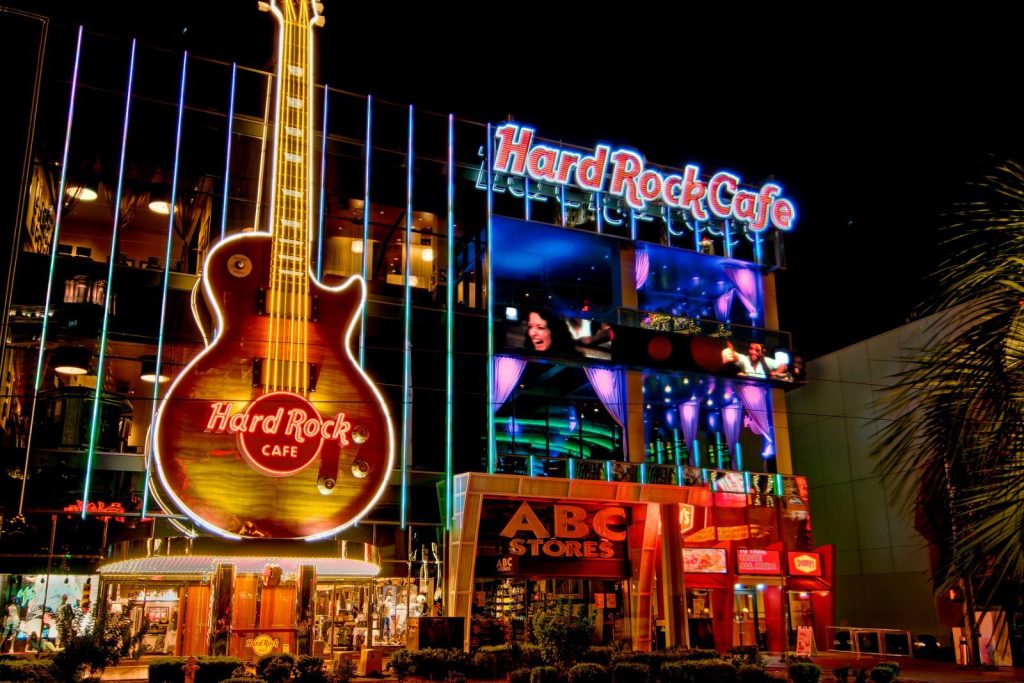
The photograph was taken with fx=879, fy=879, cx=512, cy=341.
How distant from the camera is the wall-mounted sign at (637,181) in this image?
34.3m

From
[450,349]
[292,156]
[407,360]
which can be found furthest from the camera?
[450,349]

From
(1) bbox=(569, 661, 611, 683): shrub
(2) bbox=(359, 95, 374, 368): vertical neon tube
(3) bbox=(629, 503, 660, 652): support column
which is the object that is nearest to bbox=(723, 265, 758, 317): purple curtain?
(3) bbox=(629, 503, 660, 652): support column

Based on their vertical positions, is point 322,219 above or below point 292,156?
below

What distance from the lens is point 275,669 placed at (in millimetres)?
19125

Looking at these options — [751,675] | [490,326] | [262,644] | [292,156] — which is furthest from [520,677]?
[292,156]

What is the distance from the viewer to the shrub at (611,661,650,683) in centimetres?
1847

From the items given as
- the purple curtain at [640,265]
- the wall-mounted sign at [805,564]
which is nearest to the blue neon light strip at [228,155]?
the purple curtain at [640,265]

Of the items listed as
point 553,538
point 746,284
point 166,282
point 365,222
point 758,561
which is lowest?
point 758,561

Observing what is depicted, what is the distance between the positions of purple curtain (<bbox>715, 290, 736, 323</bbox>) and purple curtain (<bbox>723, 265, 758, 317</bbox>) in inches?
52.3

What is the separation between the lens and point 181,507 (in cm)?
2358

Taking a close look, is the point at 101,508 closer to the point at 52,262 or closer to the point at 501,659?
the point at 52,262

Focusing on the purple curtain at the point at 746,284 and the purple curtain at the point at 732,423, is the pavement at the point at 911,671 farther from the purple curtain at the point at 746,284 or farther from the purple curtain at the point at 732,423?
the purple curtain at the point at 746,284

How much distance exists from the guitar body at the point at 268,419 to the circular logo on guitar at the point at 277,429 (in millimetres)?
28

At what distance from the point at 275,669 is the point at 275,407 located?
8.01m
